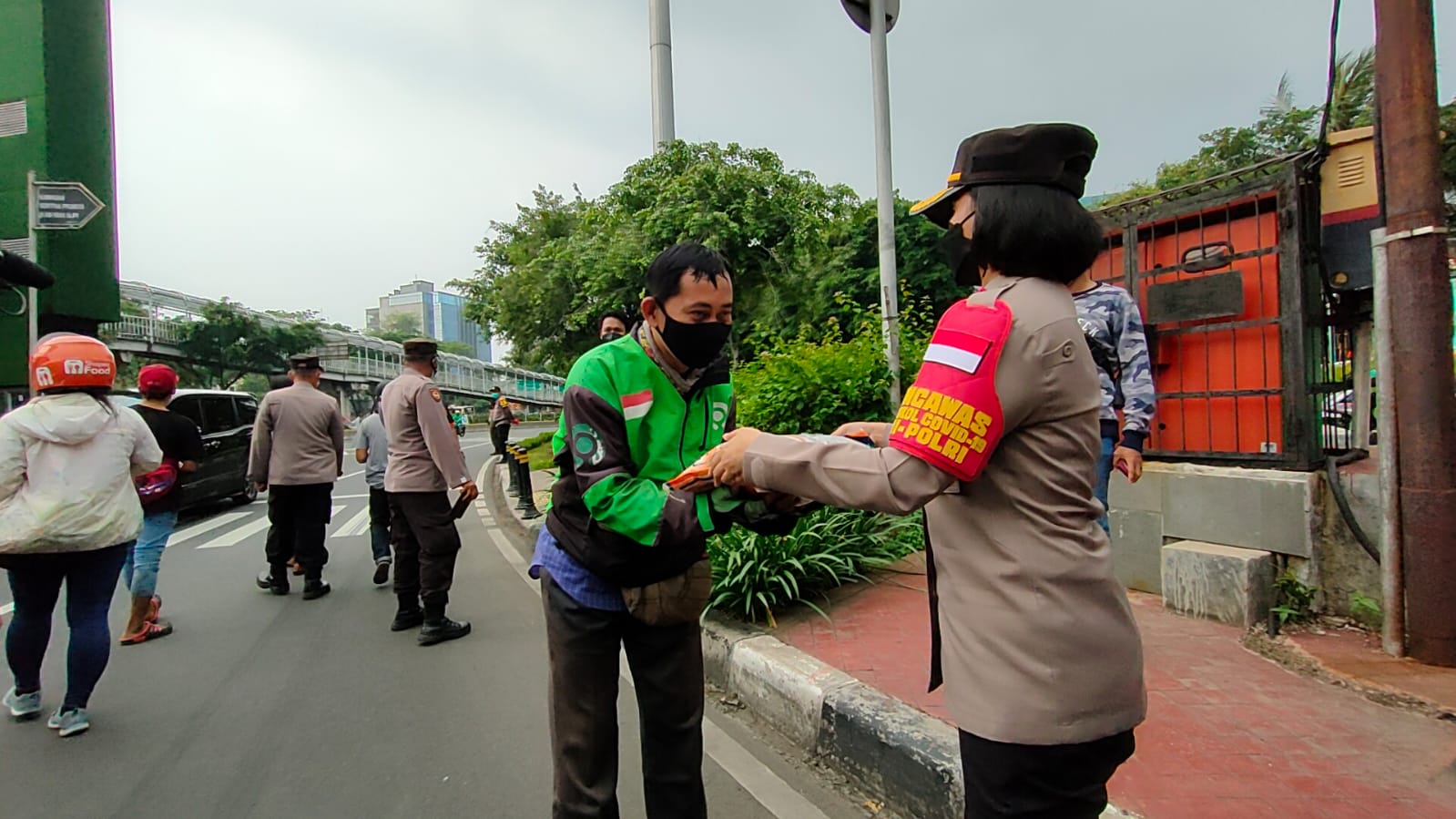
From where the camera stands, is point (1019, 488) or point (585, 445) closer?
point (1019, 488)

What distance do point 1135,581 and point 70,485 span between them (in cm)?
523

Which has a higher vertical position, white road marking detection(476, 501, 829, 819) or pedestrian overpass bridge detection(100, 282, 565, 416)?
pedestrian overpass bridge detection(100, 282, 565, 416)

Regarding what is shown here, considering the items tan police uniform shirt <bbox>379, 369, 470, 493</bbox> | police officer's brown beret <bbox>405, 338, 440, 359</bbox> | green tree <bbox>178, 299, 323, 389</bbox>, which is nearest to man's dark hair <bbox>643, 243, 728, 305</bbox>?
tan police uniform shirt <bbox>379, 369, 470, 493</bbox>

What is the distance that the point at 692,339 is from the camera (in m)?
1.79

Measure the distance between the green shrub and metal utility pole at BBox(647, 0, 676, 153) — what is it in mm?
4788

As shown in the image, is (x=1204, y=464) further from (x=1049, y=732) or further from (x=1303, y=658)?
(x=1049, y=732)

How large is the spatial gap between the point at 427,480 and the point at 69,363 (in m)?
1.71

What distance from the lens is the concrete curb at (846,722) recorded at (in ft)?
7.59

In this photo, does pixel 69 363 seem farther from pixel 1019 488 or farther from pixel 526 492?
pixel 526 492

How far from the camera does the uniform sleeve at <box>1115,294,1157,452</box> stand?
279 cm

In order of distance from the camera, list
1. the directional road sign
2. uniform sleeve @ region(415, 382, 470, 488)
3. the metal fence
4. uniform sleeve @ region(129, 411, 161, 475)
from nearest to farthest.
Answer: uniform sleeve @ region(129, 411, 161, 475) < the metal fence < uniform sleeve @ region(415, 382, 470, 488) < the directional road sign

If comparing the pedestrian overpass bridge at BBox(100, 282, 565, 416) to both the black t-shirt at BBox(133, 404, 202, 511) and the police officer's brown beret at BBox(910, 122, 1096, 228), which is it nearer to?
the black t-shirt at BBox(133, 404, 202, 511)

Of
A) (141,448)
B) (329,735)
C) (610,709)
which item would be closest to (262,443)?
(141,448)

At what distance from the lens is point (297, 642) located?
173 inches
